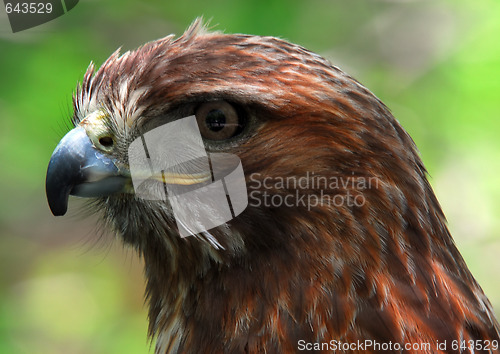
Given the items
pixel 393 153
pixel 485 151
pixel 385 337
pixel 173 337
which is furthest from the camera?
pixel 485 151

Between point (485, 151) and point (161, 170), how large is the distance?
3058mm

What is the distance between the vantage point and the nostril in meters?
2.76

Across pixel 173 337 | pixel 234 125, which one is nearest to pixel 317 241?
pixel 234 125

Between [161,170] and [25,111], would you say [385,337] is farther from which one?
[25,111]

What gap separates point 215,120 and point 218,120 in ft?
0.04

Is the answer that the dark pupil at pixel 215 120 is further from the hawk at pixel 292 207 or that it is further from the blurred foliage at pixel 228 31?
the blurred foliage at pixel 228 31

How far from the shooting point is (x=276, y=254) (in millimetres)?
2605

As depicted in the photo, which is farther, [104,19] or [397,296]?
[104,19]

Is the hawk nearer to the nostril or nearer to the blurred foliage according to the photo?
the nostril

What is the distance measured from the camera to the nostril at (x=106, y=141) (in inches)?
108
